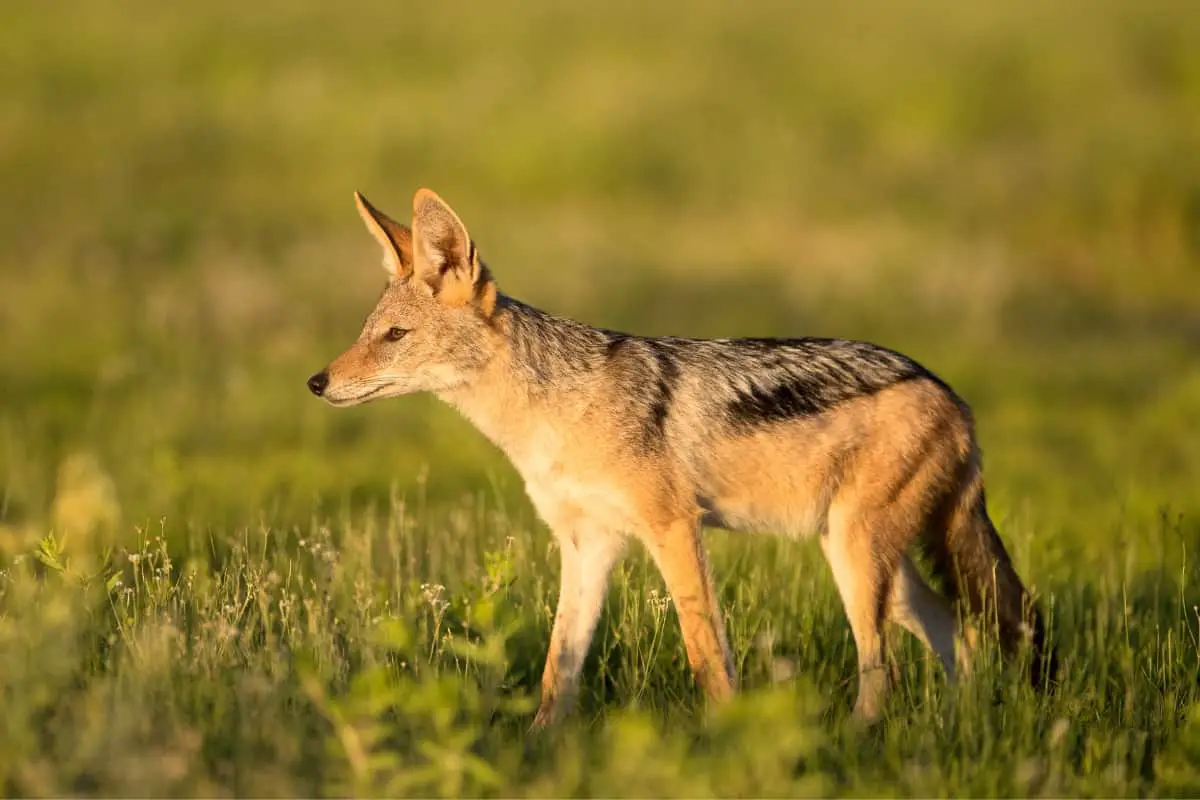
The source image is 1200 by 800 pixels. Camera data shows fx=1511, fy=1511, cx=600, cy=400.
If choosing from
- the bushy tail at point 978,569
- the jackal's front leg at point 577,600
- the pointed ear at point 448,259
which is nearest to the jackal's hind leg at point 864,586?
the bushy tail at point 978,569

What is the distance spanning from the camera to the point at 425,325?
280 inches

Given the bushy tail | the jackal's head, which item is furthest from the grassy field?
the jackal's head

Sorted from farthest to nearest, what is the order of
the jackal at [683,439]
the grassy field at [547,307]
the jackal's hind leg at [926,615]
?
the jackal's hind leg at [926,615]
the jackal at [683,439]
the grassy field at [547,307]

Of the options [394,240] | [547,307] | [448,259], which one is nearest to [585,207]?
[547,307]

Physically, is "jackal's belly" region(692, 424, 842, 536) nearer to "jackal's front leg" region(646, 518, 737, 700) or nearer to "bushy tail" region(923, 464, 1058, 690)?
"jackal's front leg" region(646, 518, 737, 700)

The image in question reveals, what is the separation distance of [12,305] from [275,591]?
35.9 ft

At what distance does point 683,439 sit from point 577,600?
92 cm

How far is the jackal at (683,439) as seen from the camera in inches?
274

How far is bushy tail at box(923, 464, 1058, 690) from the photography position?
24.0ft

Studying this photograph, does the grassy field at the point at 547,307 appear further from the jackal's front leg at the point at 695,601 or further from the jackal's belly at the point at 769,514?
the jackal's belly at the point at 769,514

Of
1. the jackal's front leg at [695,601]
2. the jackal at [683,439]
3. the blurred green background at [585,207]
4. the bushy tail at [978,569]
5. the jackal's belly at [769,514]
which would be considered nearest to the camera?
the jackal's front leg at [695,601]

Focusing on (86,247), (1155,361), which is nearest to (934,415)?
(1155,361)

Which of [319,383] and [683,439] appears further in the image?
[683,439]

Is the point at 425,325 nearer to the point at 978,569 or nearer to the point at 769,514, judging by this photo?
the point at 769,514
